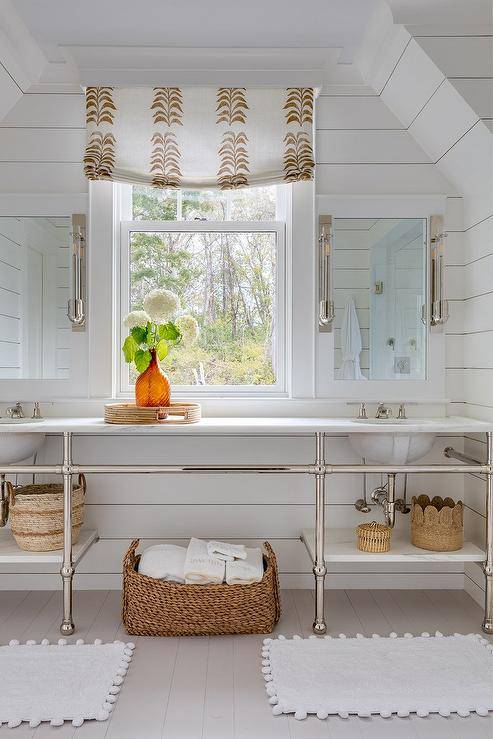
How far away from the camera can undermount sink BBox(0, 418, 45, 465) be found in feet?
8.46

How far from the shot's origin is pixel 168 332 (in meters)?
2.75

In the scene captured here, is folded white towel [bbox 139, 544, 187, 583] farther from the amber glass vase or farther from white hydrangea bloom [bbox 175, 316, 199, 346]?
white hydrangea bloom [bbox 175, 316, 199, 346]

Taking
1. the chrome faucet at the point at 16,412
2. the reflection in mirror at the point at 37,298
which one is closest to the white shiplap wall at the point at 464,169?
the reflection in mirror at the point at 37,298

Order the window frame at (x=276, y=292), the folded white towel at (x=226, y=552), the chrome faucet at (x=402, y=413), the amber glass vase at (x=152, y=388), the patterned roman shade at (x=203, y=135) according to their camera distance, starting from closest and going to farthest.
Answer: the folded white towel at (x=226, y=552) → the amber glass vase at (x=152, y=388) → the chrome faucet at (x=402, y=413) → the patterned roman shade at (x=203, y=135) → the window frame at (x=276, y=292)

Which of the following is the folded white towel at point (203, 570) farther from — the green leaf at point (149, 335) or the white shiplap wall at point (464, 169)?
the white shiplap wall at point (464, 169)

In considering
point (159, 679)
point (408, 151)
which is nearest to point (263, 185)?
point (408, 151)

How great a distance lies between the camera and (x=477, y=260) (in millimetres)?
2871

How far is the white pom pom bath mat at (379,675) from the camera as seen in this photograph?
1973 mm

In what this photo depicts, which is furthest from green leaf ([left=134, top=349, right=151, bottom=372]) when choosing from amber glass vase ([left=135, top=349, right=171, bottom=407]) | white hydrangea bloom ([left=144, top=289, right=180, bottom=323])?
white hydrangea bloom ([left=144, top=289, right=180, bottom=323])

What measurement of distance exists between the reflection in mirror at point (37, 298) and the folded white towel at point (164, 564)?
0.98 meters

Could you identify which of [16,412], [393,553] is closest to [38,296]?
[16,412]

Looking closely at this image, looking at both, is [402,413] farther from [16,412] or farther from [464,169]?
[16,412]

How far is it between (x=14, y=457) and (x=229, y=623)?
114 cm

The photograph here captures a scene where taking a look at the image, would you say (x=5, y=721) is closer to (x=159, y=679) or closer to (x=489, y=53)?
(x=159, y=679)
